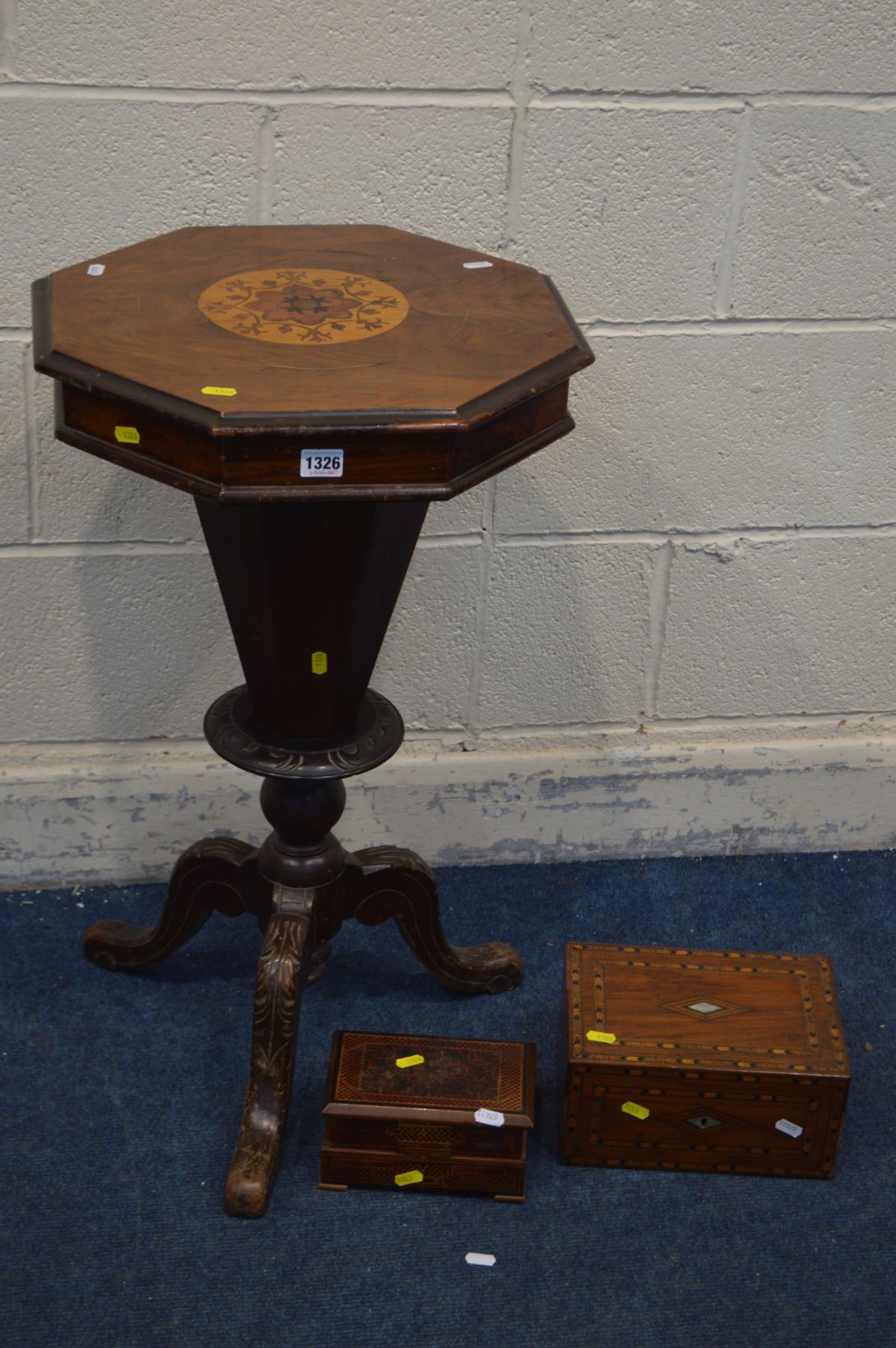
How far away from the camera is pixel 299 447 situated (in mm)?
1603

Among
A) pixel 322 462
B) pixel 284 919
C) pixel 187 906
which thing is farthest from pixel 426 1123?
pixel 322 462

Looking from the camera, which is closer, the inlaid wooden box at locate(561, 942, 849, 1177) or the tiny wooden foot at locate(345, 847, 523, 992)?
the inlaid wooden box at locate(561, 942, 849, 1177)

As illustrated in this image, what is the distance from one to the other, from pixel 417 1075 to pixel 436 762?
72 cm

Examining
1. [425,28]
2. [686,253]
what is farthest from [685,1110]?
[425,28]

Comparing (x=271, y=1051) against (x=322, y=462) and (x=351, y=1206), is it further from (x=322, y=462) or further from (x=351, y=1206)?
(x=322, y=462)

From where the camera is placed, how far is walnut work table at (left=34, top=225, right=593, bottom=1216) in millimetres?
1625

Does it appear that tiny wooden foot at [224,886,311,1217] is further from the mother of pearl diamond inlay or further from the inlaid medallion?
the inlaid medallion

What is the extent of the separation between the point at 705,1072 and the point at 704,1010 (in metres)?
0.15

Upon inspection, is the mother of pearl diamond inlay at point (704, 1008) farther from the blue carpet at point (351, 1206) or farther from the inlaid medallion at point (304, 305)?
the inlaid medallion at point (304, 305)

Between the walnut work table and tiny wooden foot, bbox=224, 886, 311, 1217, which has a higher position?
the walnut work table

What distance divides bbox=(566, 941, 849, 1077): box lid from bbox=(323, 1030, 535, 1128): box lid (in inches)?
4.3

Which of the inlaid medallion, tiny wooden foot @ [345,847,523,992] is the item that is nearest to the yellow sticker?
tiny wooden foot @ [345,847,523,992]

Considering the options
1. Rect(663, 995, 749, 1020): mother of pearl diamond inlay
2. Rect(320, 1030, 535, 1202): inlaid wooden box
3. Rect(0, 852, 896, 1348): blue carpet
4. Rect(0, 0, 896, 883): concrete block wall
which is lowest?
Rect(0, 852, 896, 1348): blue carpet

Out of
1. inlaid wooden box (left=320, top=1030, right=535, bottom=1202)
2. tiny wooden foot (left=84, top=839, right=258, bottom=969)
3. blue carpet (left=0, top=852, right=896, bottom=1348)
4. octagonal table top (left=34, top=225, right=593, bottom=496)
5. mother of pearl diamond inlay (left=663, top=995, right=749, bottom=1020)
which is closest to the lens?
octagonal table top (left=34, top=225, right=593, bottom=496)
